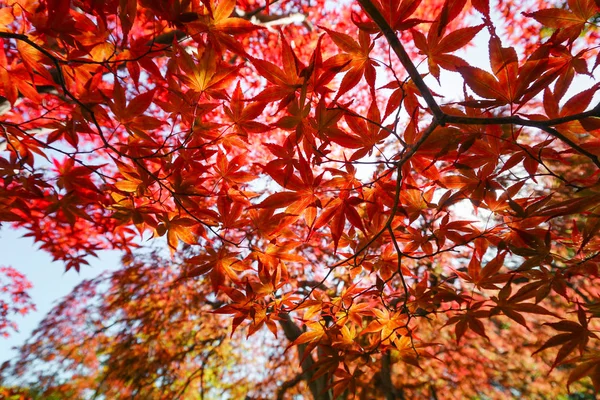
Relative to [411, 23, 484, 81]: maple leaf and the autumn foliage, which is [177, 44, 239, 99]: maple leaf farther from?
[411, 23, 484, 81]: maple leaf

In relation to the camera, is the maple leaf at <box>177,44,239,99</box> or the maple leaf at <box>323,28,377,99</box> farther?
the maple leaf at <box>177,44,239,99</box>

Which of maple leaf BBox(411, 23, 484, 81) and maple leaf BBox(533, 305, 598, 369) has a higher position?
maple leaf BBox(411, 23, 484, 81)

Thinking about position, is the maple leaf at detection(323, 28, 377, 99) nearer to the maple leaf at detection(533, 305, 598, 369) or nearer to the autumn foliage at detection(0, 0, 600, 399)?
the autumn foliage at detection(0, 0, 600, 399)

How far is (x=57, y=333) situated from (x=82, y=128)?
5.66 meters

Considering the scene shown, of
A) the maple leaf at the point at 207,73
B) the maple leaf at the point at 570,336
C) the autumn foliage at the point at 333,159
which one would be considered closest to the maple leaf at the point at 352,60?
the autumn foliage at the point at 333,159

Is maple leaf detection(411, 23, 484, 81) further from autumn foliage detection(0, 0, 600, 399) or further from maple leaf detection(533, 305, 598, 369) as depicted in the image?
maple leaf detection(533, 305, 598, 369)

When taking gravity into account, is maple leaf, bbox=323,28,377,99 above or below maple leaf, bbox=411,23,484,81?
above

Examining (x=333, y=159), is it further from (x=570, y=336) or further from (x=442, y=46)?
(x=570, y=336)

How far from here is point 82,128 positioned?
1.17m

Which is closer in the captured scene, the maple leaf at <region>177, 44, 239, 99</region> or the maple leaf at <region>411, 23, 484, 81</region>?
the maple leaf at <region>411, 23, 484, 81</region>

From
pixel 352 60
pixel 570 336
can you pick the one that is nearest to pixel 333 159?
pixel 352 60

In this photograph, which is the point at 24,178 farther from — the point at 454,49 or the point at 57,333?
the point at 57,333

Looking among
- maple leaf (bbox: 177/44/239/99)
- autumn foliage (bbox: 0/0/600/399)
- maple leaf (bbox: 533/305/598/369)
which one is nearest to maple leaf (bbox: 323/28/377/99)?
autumn foliage (bbox: 0/0/600/399)

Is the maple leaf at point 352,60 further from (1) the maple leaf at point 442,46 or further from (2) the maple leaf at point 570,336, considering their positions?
(2) the maple leaf at point 570,336
